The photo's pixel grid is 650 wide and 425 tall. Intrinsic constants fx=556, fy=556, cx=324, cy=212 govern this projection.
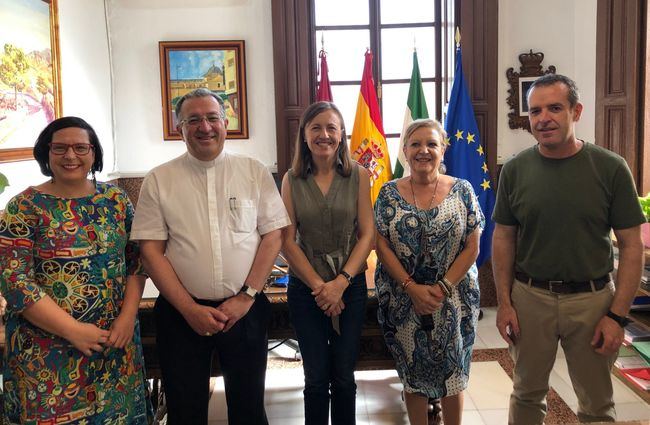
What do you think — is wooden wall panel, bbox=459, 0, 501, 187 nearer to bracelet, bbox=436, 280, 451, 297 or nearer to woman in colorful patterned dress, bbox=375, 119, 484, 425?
woman in colorful patterned dress, bbox=375, 119, 484, 425

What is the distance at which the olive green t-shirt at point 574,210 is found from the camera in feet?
5.61

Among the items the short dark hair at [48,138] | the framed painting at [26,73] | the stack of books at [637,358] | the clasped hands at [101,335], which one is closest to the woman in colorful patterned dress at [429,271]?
the clasped hands at [101,335]

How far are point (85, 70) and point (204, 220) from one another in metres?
2.70

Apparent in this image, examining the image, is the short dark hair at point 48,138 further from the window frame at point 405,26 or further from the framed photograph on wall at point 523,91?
the framed photograph on wall at point 523,91

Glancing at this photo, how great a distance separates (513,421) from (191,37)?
11.8 ft

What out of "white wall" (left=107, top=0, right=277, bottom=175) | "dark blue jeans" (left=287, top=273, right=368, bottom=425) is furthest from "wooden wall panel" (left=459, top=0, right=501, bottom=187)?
"dark blue jeans" (left=287, top=273, right=368, bottom=425)

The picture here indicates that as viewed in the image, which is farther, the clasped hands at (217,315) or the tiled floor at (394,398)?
the tiled floor at (394,398)

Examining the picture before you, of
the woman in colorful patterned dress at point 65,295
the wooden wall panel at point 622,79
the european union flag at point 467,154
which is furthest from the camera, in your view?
the european union flag at point 467,154

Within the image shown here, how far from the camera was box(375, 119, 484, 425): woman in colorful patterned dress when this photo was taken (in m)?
1.91

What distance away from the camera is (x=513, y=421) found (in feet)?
6.26

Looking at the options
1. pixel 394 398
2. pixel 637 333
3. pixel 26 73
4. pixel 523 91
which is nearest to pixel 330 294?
pixel 394 398

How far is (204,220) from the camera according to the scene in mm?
1740

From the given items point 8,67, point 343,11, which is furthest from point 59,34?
point 343,11

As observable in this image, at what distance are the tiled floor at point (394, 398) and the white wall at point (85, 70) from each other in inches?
69.8
